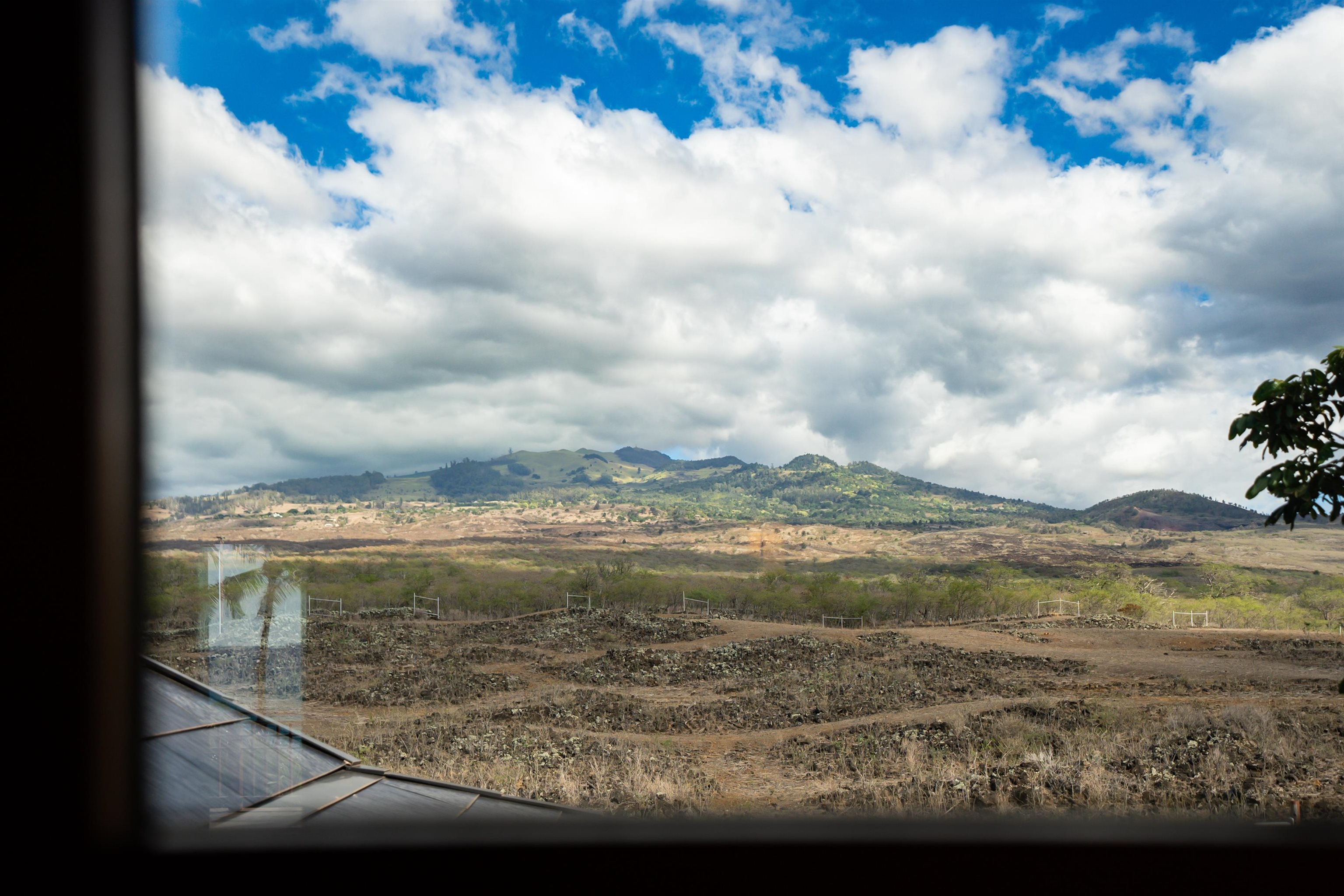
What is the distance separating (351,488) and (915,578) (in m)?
66.7

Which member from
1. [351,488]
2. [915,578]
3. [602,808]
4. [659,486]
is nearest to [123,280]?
[602,808]

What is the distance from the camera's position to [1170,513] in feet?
172

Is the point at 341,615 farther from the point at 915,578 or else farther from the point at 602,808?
the point at 915,578

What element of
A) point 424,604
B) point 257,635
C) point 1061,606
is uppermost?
point 257,635

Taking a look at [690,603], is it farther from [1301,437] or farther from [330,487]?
[330,487]

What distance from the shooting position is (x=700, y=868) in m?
0.49

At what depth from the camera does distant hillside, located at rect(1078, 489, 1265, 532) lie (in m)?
48.8

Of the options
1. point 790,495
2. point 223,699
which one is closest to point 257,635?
point 223,699

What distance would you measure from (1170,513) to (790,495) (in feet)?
175

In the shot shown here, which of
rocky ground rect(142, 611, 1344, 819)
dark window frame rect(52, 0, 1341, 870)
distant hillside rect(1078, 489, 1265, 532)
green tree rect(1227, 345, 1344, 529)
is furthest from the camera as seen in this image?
distant hillside rect(1078, 489, 1265, 532)

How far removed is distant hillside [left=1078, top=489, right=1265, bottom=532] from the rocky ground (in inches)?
1501

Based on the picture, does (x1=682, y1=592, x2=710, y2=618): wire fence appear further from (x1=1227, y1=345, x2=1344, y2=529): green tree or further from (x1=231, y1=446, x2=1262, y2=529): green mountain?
(x1=1227, y1=345, x2=1344, y2=529): green tree

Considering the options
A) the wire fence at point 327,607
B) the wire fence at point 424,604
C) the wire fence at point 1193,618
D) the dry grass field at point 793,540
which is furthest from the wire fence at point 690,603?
the wire fence at point 1193,618

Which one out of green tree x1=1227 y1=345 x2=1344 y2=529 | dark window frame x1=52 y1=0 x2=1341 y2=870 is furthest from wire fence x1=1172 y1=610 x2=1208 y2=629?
dark window frame x1=52 y1=0 x2=1341 y2=870
